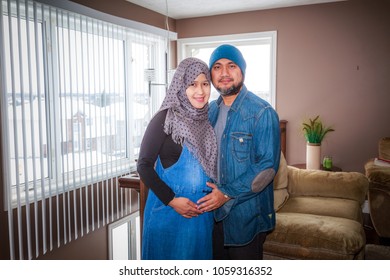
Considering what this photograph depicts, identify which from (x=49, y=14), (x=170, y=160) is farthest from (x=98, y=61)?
(x=170, y=160)

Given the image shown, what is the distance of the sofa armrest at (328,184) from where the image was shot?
2.54m

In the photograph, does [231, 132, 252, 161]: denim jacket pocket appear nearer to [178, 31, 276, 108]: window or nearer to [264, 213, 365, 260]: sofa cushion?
[264, 213, 365, 260]: sofa cushion

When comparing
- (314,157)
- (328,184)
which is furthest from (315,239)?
(314,157)

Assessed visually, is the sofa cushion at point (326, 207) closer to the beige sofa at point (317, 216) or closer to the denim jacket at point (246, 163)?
the beige sofa at point (317, 216)

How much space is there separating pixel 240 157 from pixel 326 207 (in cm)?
137

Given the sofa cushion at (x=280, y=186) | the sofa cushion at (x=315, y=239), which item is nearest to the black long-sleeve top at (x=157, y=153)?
the sofa cushion at (x=315, y=239)

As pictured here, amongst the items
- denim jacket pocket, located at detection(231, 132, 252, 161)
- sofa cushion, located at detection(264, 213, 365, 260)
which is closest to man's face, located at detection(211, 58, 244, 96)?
denim jacket pocket, located at detection(231, 132, 252, 161)

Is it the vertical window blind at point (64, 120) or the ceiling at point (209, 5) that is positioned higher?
the ceiling at point (209, 5)

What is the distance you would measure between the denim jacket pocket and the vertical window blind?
4.56 ft

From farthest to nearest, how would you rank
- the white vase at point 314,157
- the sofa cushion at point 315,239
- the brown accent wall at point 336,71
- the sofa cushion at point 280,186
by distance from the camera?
the brown accent wall at point 336,71 < the white vase at point 314,157 < the sofa cushion at point 280,186 < the sofa cushion at point 315,239

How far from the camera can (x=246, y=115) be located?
1.24 m

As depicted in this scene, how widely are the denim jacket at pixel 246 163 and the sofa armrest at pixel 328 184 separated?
57.3 inches

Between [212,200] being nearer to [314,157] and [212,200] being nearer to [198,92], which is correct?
[198,92]
